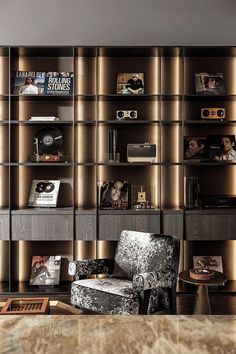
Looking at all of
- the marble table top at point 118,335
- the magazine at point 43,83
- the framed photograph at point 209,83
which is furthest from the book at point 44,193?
the marble table top at point 118,335

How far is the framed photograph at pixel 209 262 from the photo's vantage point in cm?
417

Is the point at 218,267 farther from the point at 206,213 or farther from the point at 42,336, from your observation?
the point at 42,336

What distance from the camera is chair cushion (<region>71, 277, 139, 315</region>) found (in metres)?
2.91

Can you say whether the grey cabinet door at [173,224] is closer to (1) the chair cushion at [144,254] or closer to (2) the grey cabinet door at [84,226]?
(1) the chair cushion at [144,254]

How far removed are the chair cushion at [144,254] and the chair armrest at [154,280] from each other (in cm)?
8

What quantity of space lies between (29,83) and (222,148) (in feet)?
6.70

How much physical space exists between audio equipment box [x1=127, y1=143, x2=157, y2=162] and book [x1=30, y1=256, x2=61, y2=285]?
1280mm

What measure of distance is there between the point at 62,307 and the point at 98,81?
7.79 ft

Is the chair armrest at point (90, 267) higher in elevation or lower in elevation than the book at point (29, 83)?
lower

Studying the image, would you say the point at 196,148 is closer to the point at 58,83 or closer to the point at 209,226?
the point at 209,226

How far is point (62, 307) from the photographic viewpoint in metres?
2.77

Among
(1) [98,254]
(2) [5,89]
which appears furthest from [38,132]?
(1) [98,254]

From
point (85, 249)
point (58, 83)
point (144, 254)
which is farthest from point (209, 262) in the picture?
point (58, 83)

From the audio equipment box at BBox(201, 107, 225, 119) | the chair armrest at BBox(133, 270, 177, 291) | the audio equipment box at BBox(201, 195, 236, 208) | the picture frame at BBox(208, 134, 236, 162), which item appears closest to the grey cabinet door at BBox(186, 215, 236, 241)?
the audio equipment box at BBox(201, 195, 236, 208)
